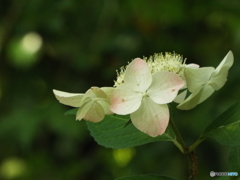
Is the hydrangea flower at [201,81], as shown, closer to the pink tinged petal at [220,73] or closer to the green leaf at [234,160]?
the pink tinged petal at [220,73]

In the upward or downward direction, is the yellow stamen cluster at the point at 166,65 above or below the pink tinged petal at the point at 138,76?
below

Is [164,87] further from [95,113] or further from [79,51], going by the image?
[79,51]

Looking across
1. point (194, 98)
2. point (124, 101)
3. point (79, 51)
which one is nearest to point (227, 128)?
point (194, 98)

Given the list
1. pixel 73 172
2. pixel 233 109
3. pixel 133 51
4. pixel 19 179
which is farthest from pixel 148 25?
pixel 233 109

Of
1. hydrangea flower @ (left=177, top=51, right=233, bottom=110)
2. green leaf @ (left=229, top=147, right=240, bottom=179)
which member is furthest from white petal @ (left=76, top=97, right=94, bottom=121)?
green leaf @ (left=229, top=147, right=240, bottom=179)

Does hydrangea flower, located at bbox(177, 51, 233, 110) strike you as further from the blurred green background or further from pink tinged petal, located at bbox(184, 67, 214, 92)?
the blurred green background

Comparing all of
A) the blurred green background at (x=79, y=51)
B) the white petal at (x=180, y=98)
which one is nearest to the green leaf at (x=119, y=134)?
the white petal at (x=180, y=98)

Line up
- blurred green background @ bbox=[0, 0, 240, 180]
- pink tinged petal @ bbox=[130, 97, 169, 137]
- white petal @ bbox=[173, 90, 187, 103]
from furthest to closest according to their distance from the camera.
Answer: blurred green background @ bbox=[0, 0, 240, 180] < white petal @ bbox=[173, 90, 187, 103] < pink tinged petal @ bbox=[130, 97, 169, 137]
